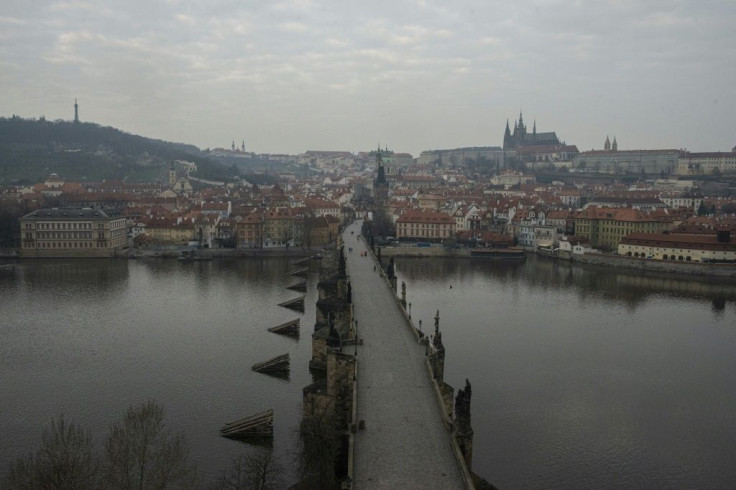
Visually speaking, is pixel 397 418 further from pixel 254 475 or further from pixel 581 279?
pixel 581 279

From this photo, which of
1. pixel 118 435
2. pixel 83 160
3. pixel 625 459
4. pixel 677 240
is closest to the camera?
pixel 118 435

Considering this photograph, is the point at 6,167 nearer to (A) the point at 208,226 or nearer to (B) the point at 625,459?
(A) the point at 208,226

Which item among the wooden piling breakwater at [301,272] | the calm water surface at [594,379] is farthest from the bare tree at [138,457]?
the wooden piling breakwater at [301,272]

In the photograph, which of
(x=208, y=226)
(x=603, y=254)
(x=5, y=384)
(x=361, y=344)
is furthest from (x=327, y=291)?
(x=208, y=226)

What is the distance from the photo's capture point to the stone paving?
32.8ft

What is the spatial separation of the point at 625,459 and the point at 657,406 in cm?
357

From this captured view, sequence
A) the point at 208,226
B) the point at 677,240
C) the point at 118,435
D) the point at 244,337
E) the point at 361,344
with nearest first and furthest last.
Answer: the point at 118,435 < the point at 361,344 < the point at 244,337 < the point at 677,240 < the point at 208,226

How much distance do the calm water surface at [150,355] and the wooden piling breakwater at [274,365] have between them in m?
0.28

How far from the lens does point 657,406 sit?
1653 cm

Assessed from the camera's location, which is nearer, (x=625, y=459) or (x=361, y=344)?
(x=625, y=459)

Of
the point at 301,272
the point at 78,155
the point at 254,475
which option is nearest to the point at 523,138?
the point at 78,155

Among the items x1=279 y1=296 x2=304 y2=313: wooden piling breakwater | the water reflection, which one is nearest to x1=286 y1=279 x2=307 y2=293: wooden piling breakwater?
x1=279 y1=296 x2=304 y2=313: wooden piling breakwater

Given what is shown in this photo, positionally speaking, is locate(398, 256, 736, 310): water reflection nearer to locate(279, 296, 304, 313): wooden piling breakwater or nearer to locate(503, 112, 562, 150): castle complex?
locate(279, 296, 304, 313): wooden piling breakwater

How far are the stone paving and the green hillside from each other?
3283 inches
